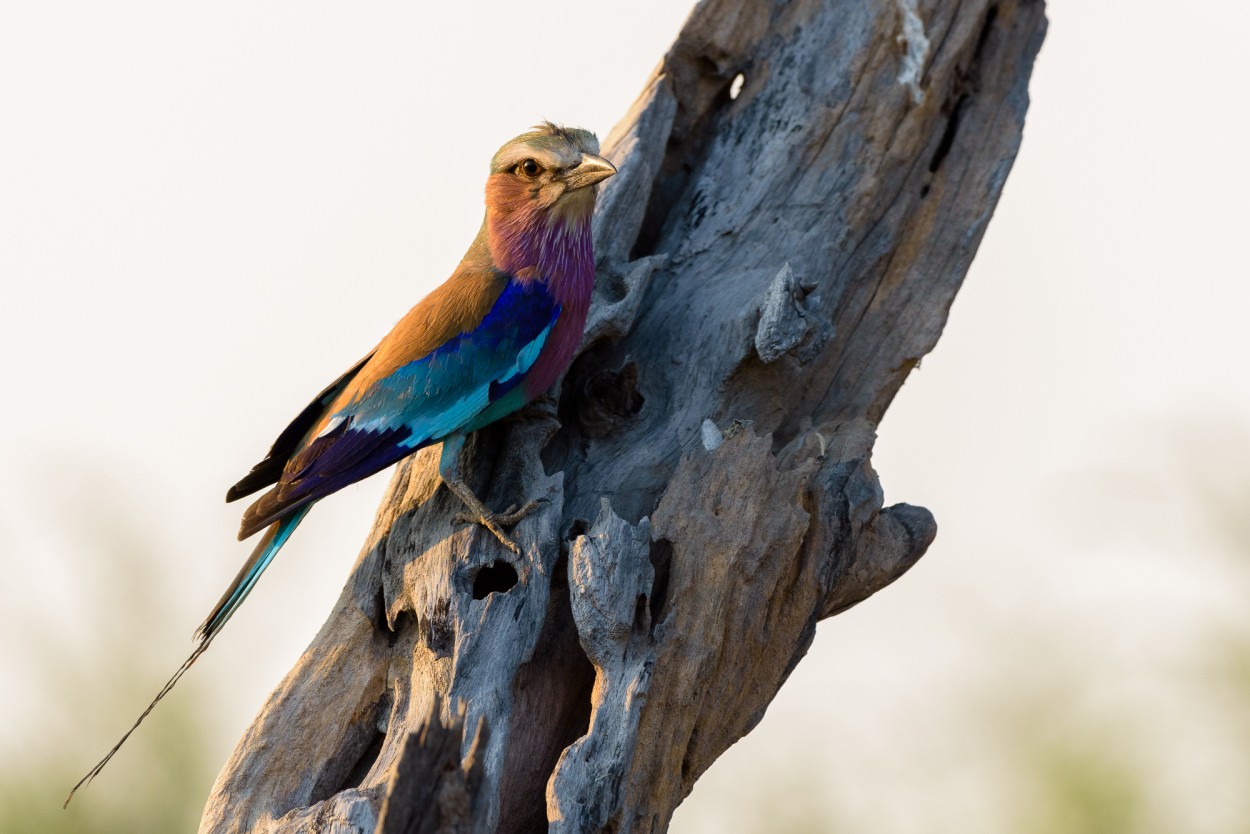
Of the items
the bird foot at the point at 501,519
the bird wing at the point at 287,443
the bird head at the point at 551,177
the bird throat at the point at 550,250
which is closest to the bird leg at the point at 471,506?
the bird foot at the point at 501,519

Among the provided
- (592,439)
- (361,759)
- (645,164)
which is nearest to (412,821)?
(361,759)

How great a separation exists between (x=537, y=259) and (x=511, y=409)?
449 mm

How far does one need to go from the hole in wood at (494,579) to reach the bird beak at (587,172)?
44.3 inches

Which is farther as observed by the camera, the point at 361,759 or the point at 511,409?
the point at 511,409

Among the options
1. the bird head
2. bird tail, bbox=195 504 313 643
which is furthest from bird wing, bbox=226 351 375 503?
the bird head

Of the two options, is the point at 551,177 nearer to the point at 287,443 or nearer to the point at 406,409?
the point at 406,409

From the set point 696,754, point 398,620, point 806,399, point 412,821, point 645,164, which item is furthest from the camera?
point 645,164

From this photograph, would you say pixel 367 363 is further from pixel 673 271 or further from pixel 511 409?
pixel 673 271

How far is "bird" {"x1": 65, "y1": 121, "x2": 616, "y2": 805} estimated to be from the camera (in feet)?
11.7

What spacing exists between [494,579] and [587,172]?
3.90 feet

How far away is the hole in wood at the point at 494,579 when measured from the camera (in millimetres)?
3471

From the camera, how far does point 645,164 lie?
14.6 feet

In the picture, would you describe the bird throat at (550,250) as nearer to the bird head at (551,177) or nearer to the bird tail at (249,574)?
the bird head at (551,177)

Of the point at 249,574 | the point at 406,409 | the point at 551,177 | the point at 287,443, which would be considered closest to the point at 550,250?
the point at 551,177
